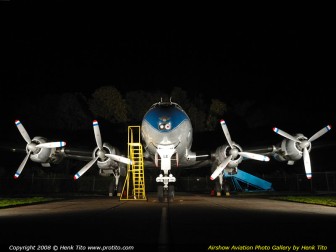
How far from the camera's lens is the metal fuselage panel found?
19703mm

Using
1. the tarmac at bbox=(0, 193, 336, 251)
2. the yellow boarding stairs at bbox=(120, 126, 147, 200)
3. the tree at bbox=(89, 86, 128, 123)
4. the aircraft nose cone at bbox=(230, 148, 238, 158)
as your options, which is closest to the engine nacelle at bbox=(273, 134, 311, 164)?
the aircraft nose cone at bbox=(230, 148, 238, 158)

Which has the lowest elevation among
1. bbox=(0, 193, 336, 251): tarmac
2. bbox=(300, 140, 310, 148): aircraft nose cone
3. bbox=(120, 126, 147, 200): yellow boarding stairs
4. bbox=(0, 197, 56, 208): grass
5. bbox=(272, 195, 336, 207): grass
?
bbox=(0, 193, 336, 251): tarmac

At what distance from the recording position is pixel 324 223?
923cm

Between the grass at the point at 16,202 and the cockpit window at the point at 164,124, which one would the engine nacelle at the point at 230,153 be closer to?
the cockpit window at the point at 164,124

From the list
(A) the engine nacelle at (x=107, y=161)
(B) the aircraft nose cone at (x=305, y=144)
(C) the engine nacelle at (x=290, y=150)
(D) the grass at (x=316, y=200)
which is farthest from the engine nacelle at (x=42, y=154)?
(B) the aircraft nose cone at (x=305, y=144)

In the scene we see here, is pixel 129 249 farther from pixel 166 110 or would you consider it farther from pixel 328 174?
pixel 328 174

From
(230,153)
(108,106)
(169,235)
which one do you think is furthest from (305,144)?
(108,106)

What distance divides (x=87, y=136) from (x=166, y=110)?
44230 millimetres

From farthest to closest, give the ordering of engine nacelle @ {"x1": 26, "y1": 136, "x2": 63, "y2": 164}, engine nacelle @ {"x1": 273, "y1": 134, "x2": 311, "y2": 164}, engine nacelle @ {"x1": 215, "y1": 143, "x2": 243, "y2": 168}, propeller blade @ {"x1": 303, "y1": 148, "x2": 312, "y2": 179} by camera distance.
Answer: engine nacelle @ {"x1": 273, "y1": 134, "x2": 311, "y2": 164} < engine nacelle @ {"x1": 26, "y1": 136, "x2": 63, "y2": 164} < engine nacelle @ {"x1": 215, "y1": 143, "x2": 243, "y2": 168} < propeller blade @ {"x1": 303, "y1": 148, "x2": 312, "y2": 179}

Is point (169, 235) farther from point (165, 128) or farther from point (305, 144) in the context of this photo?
point (305, 144)

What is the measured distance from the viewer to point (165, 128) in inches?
772

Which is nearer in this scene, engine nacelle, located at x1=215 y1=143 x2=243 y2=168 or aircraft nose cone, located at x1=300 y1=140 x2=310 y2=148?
engine nacelle, located at x1=215 y1=143 x2=243 y2=168

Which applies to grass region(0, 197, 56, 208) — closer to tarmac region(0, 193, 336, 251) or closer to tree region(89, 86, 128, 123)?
tarmac region(0, 193, 336, 251)

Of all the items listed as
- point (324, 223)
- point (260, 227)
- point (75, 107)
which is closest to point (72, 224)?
point (260, 227)
